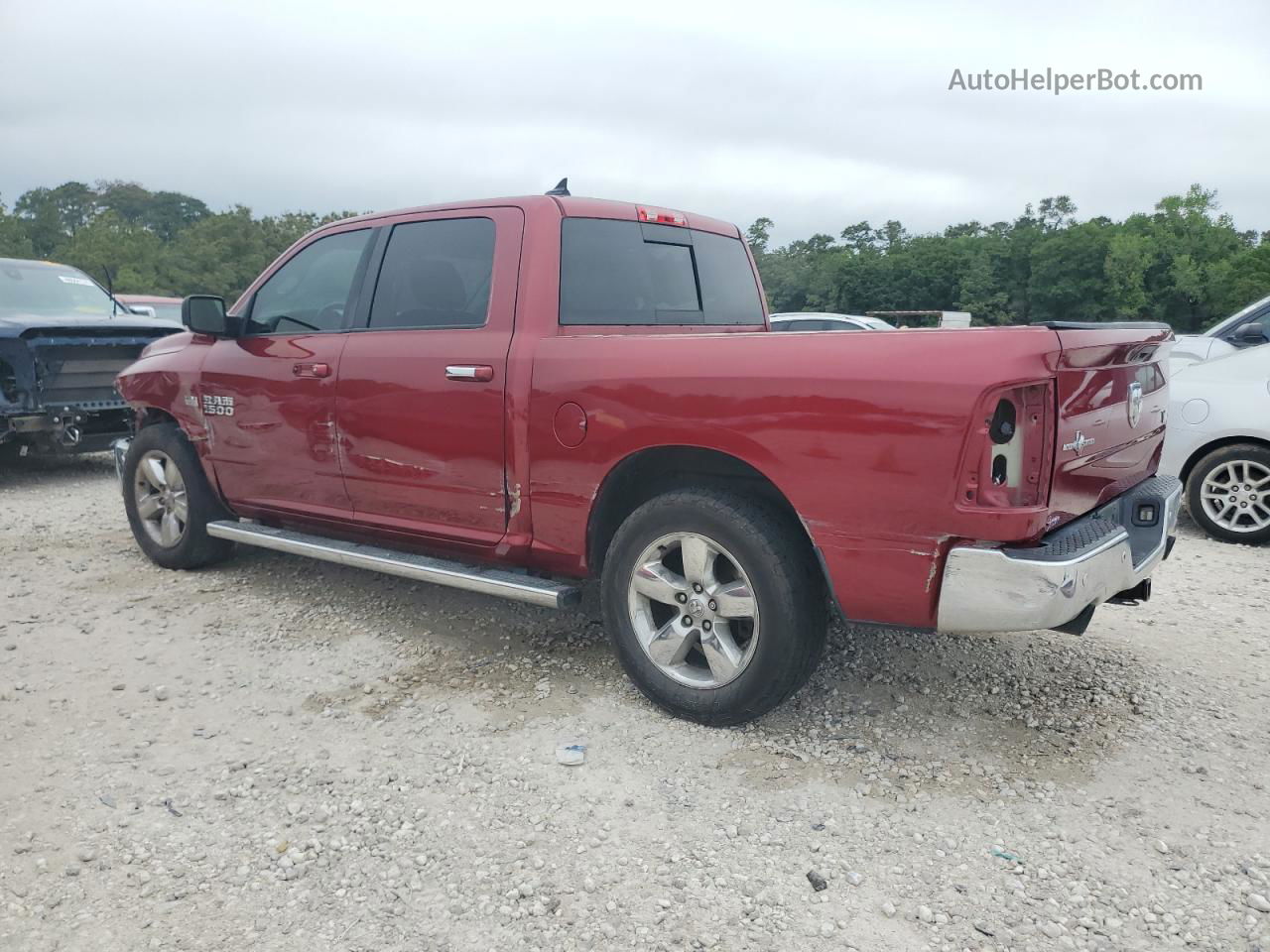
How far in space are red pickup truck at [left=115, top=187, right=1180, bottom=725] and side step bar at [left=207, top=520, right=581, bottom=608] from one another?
0.02 m

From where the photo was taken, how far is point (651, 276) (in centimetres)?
405

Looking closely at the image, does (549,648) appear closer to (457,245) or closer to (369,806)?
(369,806)

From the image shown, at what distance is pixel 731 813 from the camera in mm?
2785

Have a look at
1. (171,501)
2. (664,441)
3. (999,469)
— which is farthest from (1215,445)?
(171,501)

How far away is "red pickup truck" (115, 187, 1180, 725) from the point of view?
2.67 meters

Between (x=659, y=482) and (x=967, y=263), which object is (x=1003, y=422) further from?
(x=967, y=263)

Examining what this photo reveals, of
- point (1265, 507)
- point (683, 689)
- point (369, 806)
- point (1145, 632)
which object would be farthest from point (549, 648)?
point (1265, 507)

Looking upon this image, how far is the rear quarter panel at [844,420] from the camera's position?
262cm

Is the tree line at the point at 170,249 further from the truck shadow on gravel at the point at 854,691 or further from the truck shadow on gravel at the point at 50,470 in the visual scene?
the truck shadow on gravel at the point at 854,691

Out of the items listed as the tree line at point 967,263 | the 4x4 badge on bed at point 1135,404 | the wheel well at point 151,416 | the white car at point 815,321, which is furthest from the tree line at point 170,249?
the 4x4 badge on bed at point 1135,404

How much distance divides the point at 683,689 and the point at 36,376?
662 cm

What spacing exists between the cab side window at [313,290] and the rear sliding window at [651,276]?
115 centimetres

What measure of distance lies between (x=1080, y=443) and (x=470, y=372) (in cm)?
218

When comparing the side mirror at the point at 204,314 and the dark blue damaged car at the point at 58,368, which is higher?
the side mirror at the point at 204,314
